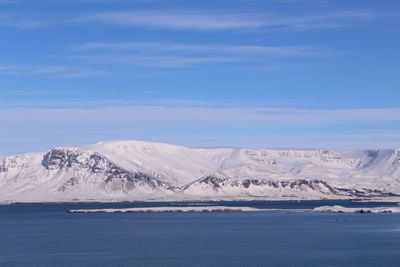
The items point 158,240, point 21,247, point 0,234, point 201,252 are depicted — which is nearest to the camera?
point 201,252

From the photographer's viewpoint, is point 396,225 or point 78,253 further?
point 396,225

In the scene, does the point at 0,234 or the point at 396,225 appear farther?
the point at 396,225

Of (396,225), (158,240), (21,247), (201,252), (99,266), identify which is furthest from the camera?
(396,225)

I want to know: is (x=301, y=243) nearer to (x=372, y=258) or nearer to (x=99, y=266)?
(x=372, y=258)

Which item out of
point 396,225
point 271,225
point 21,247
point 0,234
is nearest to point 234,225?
point 271,225

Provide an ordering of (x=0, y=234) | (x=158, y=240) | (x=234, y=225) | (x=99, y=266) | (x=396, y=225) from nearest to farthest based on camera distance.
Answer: (x=99, y=266) < (x=158, y=240) < (x=0, y=234) < (x=396, y=225) < (x=234, y=225)

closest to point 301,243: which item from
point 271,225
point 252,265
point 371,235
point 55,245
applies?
point 371,235

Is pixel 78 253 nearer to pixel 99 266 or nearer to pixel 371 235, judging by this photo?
pixel 99 266

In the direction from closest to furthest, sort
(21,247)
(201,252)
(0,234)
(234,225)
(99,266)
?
(99,266) < (201,252) < (21,247) < (0,234) < (234,225)
